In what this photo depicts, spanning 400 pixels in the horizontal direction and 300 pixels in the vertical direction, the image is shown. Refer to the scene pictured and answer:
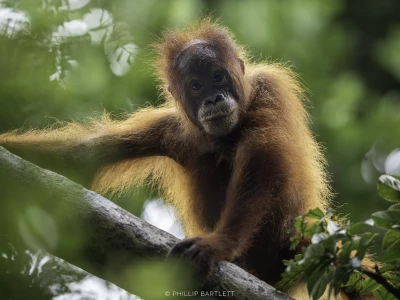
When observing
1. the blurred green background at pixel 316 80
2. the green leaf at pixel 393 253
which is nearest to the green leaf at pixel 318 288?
the green leaf at pixel 393 253

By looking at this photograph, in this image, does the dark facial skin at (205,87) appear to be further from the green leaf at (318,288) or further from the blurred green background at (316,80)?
the green leaf at (318,288)

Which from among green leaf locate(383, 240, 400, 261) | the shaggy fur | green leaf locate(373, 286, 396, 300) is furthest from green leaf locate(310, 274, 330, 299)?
the shaggy fur

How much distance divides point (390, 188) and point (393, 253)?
0.30 metres

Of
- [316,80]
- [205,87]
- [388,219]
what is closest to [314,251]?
[388,219]

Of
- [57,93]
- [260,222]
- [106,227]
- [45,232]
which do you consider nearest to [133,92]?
[260,222]

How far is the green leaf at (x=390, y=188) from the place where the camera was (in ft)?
9.97

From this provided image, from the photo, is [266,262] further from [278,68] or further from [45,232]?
[45,232]

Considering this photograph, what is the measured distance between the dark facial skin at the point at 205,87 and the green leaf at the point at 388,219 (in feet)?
9.34

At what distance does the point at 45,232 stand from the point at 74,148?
167 inches

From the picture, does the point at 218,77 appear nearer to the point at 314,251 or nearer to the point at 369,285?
the point at 369,285

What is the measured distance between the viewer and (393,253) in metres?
3.00

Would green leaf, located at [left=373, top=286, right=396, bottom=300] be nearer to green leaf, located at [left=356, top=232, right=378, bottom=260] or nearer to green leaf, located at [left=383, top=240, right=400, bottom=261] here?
green leaf, located at [left=383, top=240, right=400, bottom=261]

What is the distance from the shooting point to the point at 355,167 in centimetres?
796

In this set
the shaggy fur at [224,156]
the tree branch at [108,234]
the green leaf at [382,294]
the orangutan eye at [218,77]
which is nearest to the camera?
the tree branch at [108,234]
